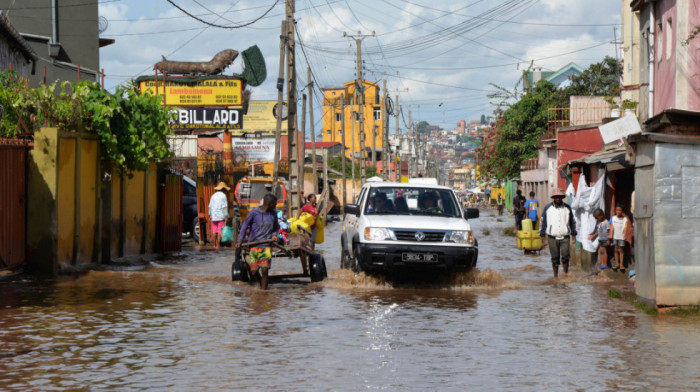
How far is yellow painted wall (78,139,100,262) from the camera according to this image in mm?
19719

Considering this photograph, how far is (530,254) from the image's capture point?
28.7m

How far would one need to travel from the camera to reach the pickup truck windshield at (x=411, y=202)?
17891 millimetres

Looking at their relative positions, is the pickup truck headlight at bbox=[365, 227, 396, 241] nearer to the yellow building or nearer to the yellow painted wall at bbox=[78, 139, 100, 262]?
the yellow painted wall at bbox=[78, 139, 100, 262]

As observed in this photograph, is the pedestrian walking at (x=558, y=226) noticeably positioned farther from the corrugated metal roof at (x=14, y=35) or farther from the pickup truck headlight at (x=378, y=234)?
the corrugated metal roof at (x=14, y=35)

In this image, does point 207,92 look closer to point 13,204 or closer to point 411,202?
point 13,204

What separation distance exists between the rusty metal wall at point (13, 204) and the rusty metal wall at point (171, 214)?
320 inches

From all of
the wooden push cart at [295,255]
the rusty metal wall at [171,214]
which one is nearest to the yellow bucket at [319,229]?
the wooden push cart at [295,255]

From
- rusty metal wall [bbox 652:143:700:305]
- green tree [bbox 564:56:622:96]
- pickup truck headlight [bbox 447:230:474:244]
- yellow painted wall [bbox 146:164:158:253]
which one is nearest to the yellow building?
green tree [bbox 564:56:622:96]

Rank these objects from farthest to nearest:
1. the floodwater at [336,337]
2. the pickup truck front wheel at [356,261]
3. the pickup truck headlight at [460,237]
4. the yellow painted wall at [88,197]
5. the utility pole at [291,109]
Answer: the utility pole at [291,109] → the yellow painted wall at [88,197] → the pickup truck front wheel at [356,261] → the pickup truck headlight at [460,237] → the floodwater at [336,337]

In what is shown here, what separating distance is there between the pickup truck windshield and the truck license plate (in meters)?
1.55

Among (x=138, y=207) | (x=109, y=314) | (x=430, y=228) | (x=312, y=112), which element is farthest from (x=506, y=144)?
(x=109, y=314)

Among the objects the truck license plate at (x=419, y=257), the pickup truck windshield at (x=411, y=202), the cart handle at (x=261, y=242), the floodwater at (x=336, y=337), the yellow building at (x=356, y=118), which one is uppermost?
the yellow building at (x=356, y=118)

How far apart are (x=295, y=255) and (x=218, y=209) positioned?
→ 10.1m

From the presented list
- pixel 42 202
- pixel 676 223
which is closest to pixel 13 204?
pixel 42 202
